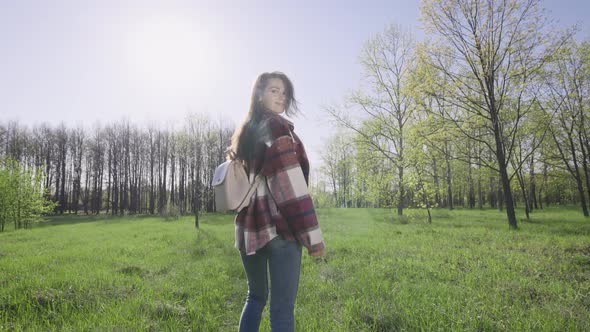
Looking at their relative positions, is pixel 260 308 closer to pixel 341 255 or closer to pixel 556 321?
pixel 556 321

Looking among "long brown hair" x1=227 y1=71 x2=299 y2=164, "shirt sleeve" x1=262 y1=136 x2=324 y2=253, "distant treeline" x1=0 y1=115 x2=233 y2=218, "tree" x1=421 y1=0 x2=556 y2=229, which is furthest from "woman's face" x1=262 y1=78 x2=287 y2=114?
"distant treeline" x1=0 y1=115 x2=233 y2=218

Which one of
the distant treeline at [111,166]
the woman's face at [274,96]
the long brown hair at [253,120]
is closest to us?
the long brown hair at [253,120]

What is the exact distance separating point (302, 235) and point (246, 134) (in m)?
0.80

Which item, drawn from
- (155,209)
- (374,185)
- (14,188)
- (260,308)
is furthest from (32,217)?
(260,308)

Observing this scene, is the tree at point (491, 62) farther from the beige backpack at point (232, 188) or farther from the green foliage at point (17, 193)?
the green foliage at point (17, 193)

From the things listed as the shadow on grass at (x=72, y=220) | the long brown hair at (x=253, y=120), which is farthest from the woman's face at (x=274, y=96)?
the shadow on grass at (x=72, y=220)

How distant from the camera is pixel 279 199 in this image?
186 centimetres

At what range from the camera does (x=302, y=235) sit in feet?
5.97

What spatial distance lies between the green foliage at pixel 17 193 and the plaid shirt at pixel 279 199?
91.2 feet

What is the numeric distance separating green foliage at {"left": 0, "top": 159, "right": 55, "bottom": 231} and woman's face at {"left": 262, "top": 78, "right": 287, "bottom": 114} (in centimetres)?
2767

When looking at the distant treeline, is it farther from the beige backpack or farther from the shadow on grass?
the beige backpack

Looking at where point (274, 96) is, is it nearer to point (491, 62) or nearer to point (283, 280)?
point (283, 280)

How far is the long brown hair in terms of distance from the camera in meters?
2.01

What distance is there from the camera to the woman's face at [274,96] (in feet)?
7.23
